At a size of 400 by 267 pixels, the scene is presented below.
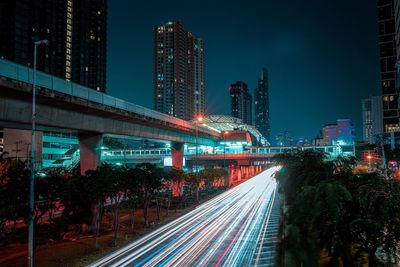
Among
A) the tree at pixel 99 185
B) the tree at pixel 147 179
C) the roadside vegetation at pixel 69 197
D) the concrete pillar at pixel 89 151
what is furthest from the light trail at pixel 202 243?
the concrete pillar at pixel 89 151

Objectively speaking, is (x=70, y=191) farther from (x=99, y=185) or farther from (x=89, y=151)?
A: (x=89, y=151)

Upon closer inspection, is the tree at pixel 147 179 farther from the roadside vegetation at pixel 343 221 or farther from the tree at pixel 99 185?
the roadside vegetation at pixel 343 221

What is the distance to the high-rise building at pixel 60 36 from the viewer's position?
121 metres

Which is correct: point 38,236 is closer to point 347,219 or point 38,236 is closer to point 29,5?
point 347,219

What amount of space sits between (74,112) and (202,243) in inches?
703

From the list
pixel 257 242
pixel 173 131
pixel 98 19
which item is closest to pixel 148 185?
pixel 257 242

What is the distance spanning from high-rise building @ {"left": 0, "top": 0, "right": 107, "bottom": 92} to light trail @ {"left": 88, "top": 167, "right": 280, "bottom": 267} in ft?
311

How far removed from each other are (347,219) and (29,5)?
14848 cm

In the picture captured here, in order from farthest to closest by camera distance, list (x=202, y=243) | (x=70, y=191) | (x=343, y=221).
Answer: (x=70, y=191) → (x=202, y=243) → (x=343, y=221)

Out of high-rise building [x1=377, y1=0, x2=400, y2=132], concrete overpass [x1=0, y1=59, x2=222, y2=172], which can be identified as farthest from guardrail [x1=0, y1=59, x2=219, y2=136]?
high-rise building [x1=377, y1=0, x2=400, y2=132]

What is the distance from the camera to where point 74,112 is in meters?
35.2

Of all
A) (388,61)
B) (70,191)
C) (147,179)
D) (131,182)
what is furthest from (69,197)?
(388,61)

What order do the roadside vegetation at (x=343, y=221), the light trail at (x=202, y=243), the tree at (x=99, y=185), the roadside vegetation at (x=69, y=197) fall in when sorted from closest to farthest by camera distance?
the roadside vegetation at (x=343, y=221) → the light trail at (x=202, y=243) → the roadside vegetation at (x=69, y=197) → the tree at (x=99, y=185)

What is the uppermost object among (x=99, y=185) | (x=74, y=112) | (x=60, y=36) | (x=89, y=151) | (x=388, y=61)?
(x=60, y=36)
